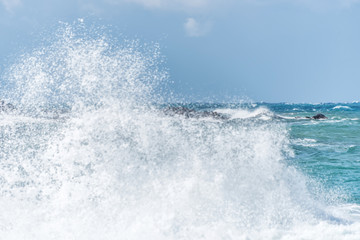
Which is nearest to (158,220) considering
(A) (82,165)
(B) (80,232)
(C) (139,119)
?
(B) (80,232)

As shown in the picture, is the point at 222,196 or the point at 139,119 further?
the point at 139,119

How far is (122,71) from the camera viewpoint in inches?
356

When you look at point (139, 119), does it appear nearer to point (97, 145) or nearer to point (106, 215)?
point (97, 145)

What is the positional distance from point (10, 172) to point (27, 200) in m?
2.32

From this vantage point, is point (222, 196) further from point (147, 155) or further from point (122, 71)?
point (122, 71)

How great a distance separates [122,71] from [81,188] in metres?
3.76

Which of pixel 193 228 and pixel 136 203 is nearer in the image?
pixel 193 228

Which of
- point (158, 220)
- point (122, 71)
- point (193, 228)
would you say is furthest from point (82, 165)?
point (122, 71)

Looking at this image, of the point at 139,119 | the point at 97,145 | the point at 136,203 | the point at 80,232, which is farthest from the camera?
the point at 139,119

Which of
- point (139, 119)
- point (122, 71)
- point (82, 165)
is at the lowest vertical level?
point (82, 165)

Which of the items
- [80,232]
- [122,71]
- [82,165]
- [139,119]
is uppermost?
[122,71]

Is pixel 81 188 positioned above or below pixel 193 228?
above

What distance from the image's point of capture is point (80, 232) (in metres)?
5.30

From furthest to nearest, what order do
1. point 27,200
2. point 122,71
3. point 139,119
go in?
point 122,71 < point 139,119 < point 27,200
